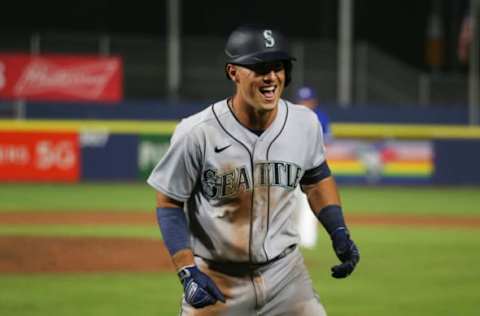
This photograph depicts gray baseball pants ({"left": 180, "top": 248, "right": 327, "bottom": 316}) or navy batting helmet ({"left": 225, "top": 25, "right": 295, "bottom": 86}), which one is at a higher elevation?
navy batting helmet ({"left": 225, "top": 25, "right": 295, "bottom": 86})

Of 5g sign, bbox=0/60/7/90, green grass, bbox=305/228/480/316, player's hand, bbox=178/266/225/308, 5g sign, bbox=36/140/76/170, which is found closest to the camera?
player's hand, bbox=178/266/225/308

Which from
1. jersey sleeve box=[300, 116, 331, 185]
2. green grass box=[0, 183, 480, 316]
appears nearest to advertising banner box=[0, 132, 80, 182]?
green grass box=[0, 183, 480, 316]

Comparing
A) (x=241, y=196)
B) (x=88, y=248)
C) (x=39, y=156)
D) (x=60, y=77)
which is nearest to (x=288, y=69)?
(x=241, y=196)

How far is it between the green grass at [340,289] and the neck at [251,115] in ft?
13.2

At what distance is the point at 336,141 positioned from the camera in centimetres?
2359

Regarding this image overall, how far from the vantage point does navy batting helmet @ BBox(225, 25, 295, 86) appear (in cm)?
421

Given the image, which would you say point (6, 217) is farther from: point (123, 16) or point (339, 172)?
point (123, 16)

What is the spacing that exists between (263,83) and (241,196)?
0.52 meters

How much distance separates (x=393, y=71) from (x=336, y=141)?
395cm

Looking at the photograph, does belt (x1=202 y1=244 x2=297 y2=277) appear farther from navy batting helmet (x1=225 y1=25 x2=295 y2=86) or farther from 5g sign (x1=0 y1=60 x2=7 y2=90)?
5g sign (x1=0 y1=60 x2=7 y2=90)

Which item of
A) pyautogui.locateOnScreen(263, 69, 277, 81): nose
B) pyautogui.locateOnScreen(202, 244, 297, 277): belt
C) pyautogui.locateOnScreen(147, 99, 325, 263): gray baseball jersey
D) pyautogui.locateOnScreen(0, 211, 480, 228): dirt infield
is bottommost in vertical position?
pyautogui.locateOnScreen(0, 211, 480, 228): dirt infield

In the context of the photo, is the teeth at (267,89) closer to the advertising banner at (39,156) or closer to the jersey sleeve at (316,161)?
the jersey sleeve at (316,161)

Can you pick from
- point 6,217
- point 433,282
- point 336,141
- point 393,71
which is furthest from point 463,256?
point 393,71

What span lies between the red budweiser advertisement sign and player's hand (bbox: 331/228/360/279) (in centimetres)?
1876
